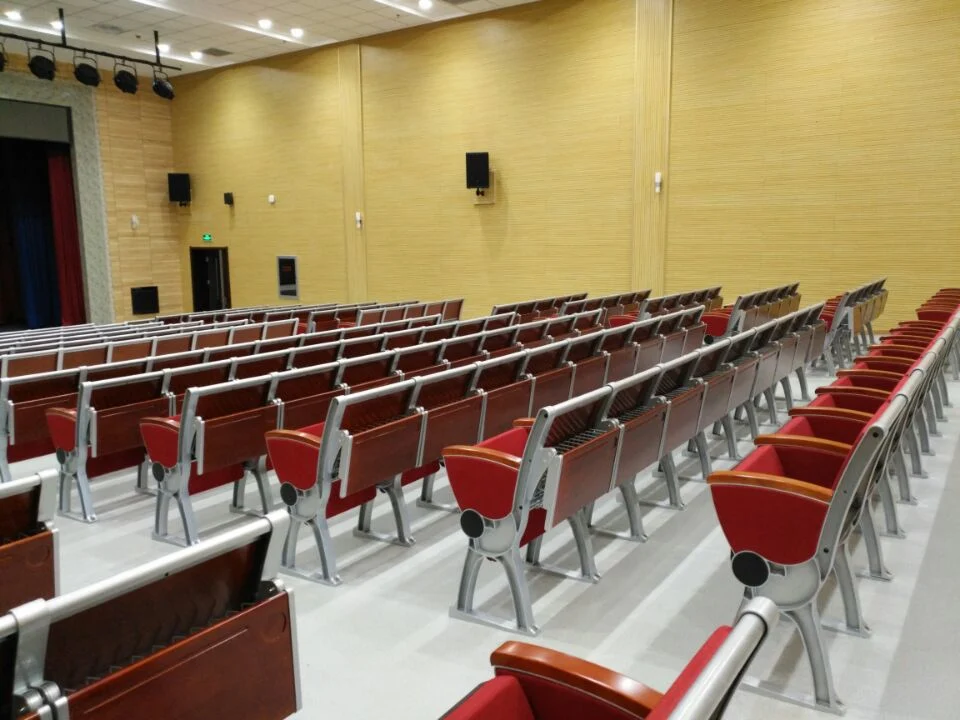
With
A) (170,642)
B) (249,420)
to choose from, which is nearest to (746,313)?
(249,420)

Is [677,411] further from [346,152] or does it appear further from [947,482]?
[346,152]

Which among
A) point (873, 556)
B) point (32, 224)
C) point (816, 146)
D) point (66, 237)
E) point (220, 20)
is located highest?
point (220, 20)

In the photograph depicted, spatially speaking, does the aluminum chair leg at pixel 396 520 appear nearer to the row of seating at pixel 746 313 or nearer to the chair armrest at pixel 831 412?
the chair armrest at pixel 831 412

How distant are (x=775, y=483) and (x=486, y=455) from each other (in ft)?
3.35

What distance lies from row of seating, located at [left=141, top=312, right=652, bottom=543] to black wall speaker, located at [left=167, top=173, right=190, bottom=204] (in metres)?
14.8

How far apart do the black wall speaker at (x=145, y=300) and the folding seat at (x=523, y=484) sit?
15.8m

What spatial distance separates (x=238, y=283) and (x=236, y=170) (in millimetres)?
2510

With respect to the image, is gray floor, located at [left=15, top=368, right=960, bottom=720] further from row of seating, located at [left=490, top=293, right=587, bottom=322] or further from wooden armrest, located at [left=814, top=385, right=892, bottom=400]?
row of seating, located at [left=490, top=293, right=587, bottom=322]

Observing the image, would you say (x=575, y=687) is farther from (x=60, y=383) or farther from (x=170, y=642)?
(x=60, y=383)

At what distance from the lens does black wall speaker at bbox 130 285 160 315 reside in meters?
16.8

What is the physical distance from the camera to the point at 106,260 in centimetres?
1675

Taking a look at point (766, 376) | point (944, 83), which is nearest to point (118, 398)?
point (766, 376)

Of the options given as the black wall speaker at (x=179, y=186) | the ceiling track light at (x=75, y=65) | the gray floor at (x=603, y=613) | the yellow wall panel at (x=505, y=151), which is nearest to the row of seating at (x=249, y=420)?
the gray floor at (x=603, y=613)

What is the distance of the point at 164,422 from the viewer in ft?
12.0
